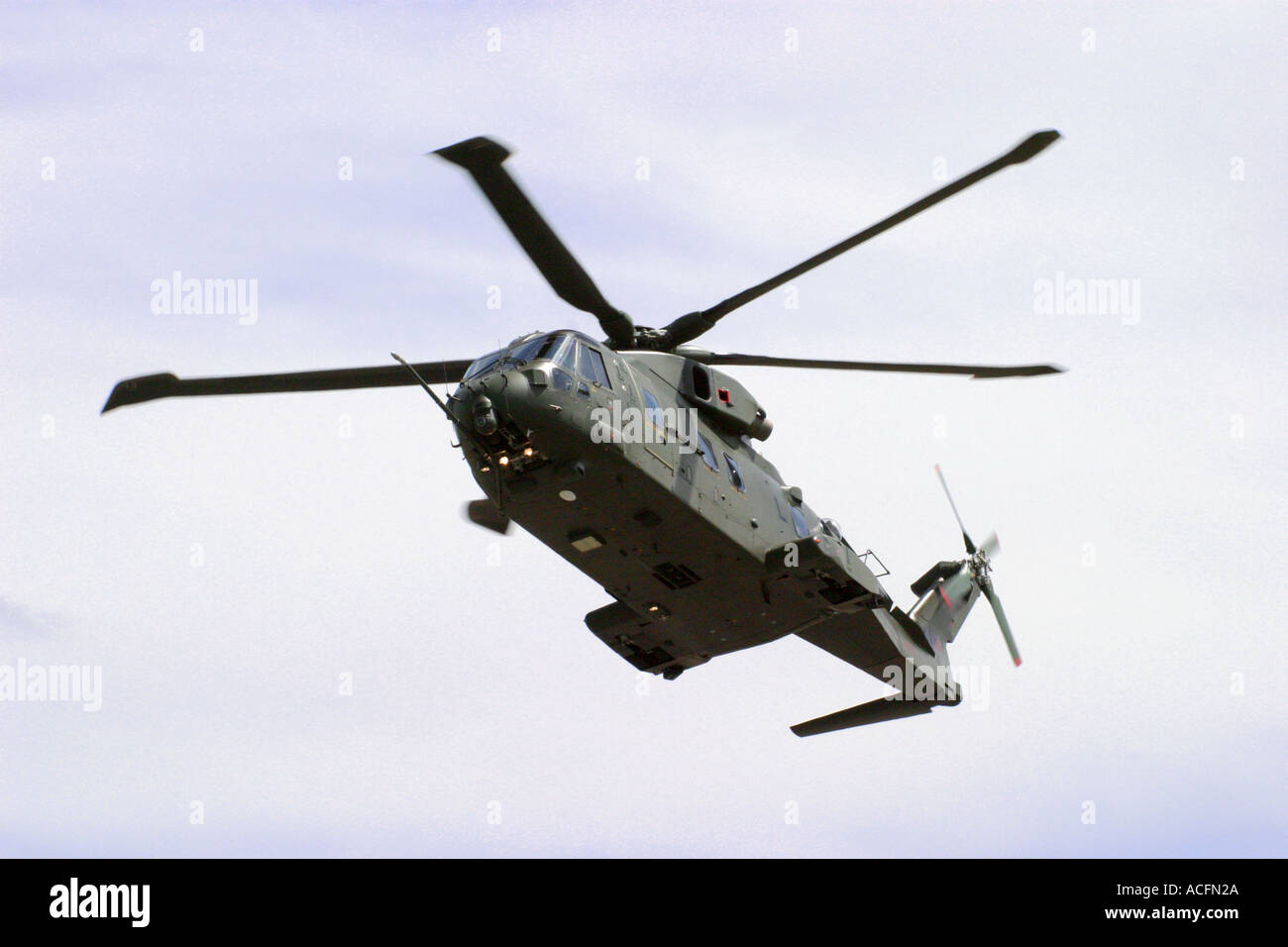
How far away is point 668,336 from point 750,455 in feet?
9.29

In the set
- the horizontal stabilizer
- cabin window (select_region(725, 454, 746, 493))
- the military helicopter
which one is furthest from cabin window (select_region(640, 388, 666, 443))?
the horizontal stabilizer

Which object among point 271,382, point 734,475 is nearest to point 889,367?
point 734,475

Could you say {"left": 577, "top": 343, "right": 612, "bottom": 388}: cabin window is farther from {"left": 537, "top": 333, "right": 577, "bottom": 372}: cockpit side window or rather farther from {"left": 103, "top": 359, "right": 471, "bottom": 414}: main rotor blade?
{"left": 103, "top": 359, "right": 471, "bottom": 414}: main rotor blade

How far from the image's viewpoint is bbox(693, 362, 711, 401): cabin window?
32.2 metres

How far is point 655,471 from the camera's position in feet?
97.4

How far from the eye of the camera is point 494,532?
31.8m

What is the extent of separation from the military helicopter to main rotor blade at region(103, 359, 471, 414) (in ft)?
0.11

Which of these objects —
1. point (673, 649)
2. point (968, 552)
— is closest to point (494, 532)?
point (673, 649)

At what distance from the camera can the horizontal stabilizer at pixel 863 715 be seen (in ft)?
120

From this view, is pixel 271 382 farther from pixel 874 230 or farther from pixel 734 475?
pixel 874 230

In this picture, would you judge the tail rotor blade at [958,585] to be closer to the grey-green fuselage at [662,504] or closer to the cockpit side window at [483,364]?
the grey-green fuselage at [662,504]

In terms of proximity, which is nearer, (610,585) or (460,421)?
(460,421)

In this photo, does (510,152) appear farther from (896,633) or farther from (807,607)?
(896,633)
